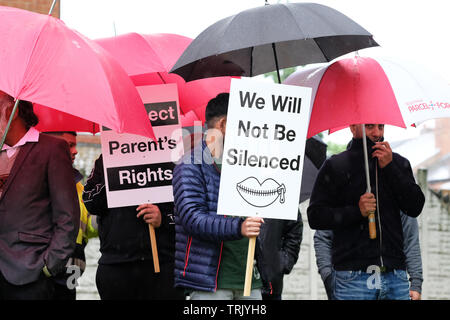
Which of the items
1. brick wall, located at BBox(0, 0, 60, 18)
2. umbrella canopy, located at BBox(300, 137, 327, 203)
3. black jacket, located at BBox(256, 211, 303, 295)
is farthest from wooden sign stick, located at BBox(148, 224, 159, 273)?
brick wall, located at BBox(0, 0, 60, 18)

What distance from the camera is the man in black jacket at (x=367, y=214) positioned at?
581cm

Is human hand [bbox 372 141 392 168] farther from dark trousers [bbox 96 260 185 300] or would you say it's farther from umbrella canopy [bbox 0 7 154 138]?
umbrella canopy [bbox 0 7 154 138]

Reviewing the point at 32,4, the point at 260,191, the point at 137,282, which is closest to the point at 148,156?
the point at 137,282

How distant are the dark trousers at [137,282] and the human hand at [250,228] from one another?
4.80 feet

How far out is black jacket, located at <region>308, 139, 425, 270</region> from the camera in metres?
5.86

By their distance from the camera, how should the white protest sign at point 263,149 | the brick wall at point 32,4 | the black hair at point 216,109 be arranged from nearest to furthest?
the white protest sign at point 263,149
the black hair at point 216,109
the brick wall at point 32,4

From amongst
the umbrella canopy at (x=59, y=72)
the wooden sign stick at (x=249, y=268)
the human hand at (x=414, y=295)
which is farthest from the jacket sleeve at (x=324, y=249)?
the umbrella canopy at (x=59, y=72)

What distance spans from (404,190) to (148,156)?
1883 mm

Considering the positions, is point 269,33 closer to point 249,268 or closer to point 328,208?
point 249,268

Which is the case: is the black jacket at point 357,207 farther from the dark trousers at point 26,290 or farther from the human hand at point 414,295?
the dark trousers at point 26,290

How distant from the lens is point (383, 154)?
5895mm

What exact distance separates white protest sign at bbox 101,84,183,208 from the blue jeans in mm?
1441
